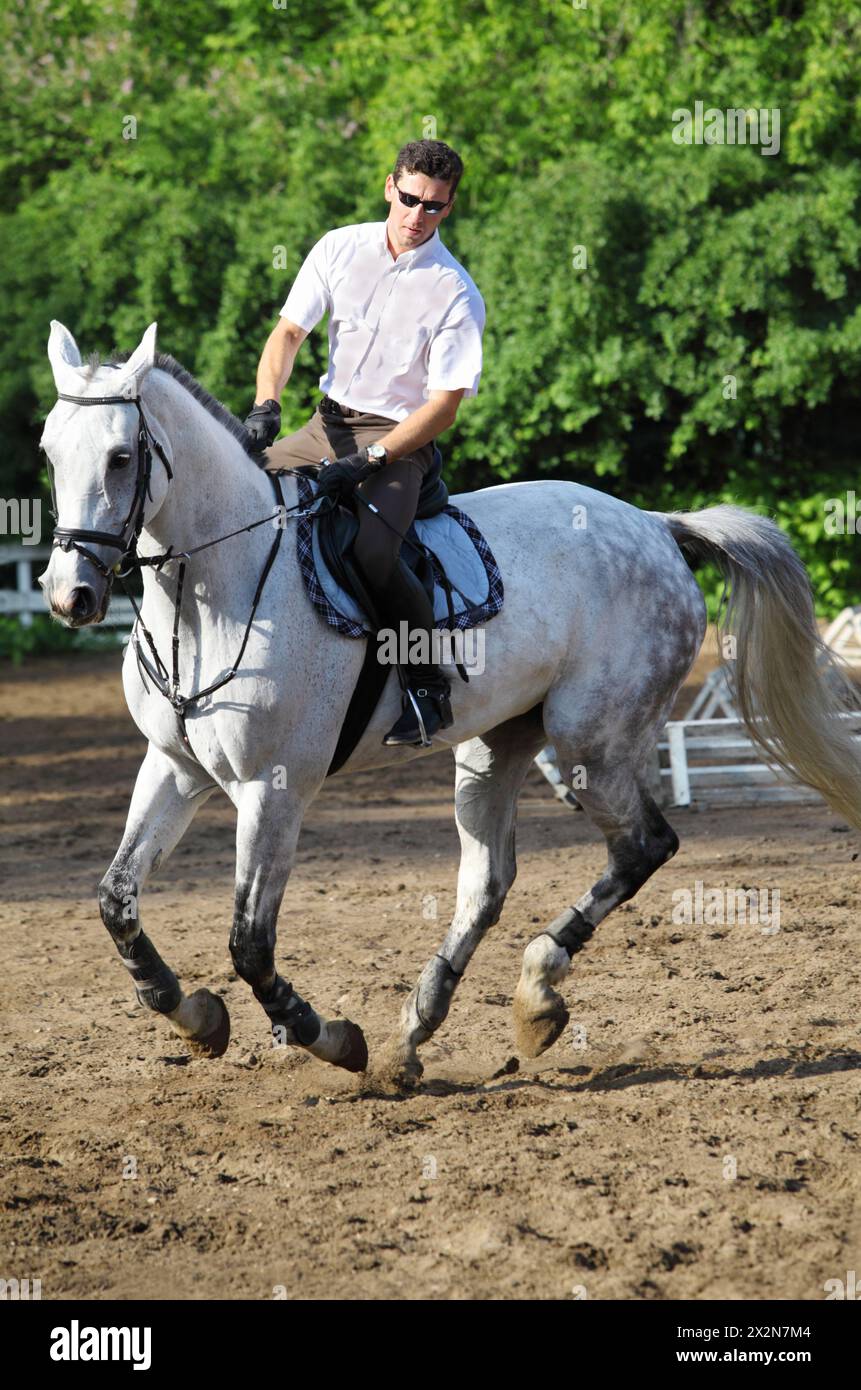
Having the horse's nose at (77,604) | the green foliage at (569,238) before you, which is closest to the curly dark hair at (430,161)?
the horse's nose at (77,604)

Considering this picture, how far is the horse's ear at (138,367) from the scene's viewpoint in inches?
165

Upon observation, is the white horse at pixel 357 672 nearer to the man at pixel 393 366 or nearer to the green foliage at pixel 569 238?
the man at pixel 393 366

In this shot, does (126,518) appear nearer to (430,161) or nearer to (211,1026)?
(430,161)

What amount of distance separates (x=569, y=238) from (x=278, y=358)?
38.6 feet

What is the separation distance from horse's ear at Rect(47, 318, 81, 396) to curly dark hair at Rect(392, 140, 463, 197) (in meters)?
1.31

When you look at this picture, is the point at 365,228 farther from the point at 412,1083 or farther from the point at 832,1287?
the point at 832,1287

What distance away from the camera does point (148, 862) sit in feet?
15.8

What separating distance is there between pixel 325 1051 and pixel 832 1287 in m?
1.95

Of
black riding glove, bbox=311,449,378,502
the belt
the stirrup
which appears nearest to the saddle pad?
black riding glove, bbox=311,449,378,502

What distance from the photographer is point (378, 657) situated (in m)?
4.91

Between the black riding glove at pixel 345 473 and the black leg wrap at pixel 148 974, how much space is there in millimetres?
1579

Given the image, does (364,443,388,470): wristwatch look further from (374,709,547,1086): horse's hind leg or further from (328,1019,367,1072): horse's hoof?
(328,1019,367,1072): horse's hoof

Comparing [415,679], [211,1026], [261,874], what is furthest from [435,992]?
[415,679]
